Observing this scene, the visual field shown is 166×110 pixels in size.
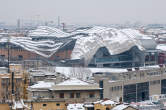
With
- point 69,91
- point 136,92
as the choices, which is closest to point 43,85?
point 69,91

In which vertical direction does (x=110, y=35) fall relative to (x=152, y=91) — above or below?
above

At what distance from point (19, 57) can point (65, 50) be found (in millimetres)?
4338

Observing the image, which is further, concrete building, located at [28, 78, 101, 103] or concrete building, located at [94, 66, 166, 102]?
concrete building, located at [94, 66, 166, 102]

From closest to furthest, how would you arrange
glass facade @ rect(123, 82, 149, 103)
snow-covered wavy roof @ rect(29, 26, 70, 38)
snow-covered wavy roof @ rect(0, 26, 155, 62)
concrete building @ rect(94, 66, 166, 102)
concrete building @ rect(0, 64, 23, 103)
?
1. concrete building @ rect(0, 64, 23, 103)
2. concrete building @ rect(94, 66, 166, 102)
3. glass facade @ rect(123, 82, 149, 103)
4. snow-covered wavy roof @ rect(0, 26, 155, 62)
5. snow-covered wavy roof @ rect(29, 26, 70, 38)

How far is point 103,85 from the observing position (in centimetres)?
3353

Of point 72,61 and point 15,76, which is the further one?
point 72,61

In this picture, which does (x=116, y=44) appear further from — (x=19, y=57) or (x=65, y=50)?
(x=19, y=57)

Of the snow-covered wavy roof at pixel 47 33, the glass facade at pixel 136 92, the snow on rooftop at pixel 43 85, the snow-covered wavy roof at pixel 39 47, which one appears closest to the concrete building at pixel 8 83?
the snow on rooftop at pixel 43 85

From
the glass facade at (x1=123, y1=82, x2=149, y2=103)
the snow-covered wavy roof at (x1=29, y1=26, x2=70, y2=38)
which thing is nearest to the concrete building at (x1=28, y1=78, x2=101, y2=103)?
the glass facade at (x1=123, y1=82, x2=149, y2=103)

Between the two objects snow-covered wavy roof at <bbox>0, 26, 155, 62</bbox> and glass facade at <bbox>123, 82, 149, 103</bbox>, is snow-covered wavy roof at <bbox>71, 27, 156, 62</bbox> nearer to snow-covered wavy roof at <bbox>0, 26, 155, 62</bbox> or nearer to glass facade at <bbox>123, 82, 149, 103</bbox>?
snow-covered wavy roof at <bbox>0, 26, 155, 62</bbox>

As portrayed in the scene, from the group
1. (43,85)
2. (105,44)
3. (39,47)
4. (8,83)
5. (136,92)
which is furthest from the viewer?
(39,47)

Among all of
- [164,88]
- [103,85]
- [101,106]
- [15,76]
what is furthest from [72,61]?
[101,106]

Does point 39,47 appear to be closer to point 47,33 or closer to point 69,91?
point 47,33

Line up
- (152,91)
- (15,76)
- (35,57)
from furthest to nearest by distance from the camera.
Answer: (35,57) → (152,91) → (15,76)
